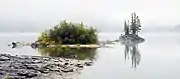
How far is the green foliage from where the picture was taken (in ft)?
347

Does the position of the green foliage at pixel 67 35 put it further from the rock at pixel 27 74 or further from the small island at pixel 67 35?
the rock at pixel 27 74

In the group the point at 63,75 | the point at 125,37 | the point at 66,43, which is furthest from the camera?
the point at 125,37

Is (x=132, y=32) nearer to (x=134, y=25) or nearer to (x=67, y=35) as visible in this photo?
(x=134, y=25)

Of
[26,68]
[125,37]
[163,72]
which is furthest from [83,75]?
[125,37]

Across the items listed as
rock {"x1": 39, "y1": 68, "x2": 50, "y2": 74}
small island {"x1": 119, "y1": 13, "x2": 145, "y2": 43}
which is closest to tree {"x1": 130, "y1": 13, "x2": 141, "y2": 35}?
small island {"x1": 119, "y1": 13, "x2": 145, "y2": 43}

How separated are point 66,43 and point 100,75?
67.4 metres

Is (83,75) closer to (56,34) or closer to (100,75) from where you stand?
(100,75)

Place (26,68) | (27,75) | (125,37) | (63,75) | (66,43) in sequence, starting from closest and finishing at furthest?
1. (27,75)
2. (63,75)
3. (26,68)
4. (66,43)
5. (125,37)

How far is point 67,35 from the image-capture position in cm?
10669

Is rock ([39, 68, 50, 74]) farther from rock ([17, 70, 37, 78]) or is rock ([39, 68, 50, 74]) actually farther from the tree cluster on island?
the tree cluster on island

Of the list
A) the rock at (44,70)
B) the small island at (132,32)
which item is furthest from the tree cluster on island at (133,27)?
the rock at (44,70)

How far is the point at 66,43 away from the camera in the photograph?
10531cm

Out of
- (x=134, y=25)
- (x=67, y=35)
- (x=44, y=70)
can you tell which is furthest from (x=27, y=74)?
(x=134, y=25)

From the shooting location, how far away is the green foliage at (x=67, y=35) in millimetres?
105875
